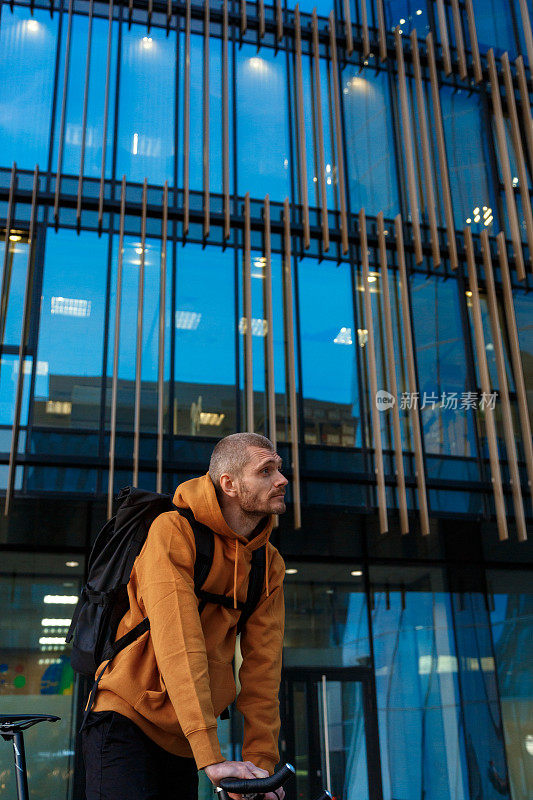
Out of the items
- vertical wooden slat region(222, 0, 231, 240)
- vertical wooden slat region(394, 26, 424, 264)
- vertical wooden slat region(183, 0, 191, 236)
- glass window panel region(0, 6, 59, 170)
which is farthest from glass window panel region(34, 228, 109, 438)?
vertical wooden slat region(394, 26, 424, 264)

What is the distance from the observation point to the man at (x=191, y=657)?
7.22 ft

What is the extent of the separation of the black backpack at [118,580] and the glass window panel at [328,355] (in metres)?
7.26

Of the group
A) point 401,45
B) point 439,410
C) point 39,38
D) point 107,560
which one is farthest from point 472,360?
point 107,560

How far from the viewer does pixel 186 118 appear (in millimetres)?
10500

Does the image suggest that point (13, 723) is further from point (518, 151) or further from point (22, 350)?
point (518, 151)

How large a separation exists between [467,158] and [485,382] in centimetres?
375

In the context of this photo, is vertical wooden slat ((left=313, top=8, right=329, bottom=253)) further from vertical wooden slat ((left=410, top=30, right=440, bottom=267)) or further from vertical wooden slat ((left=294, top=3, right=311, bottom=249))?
vertical wooden slat ((left=410, top=30, right=440, bottom=267))

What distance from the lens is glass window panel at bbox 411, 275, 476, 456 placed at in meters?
10.4

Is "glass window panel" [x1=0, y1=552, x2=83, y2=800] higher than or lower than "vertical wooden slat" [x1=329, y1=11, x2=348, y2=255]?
lower

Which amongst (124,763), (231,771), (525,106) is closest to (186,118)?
(525,106)

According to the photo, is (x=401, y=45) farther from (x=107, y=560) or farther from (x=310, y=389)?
(x=107, y=560)

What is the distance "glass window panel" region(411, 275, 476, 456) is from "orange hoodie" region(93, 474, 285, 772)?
310 inches

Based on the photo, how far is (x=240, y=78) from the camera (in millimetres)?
11258

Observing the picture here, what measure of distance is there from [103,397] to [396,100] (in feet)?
21.3
